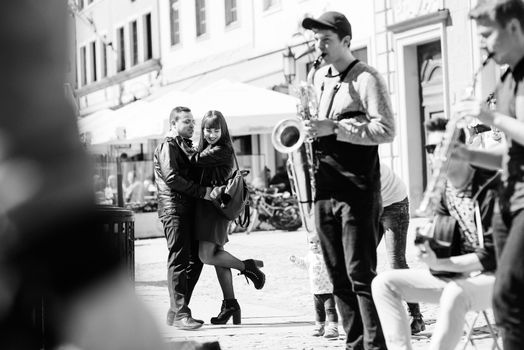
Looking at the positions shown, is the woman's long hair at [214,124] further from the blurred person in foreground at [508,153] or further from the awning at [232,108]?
the awning at [232,108]

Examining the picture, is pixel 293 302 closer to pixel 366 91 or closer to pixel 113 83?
pixel 366 91

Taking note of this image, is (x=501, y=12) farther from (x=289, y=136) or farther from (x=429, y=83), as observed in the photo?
(x=429, y=83)

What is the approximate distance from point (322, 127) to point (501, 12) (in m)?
1.34

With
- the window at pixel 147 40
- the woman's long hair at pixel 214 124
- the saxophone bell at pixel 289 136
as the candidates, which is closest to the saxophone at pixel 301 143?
the saxophone bell at pixel 289 136

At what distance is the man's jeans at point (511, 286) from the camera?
370 cm

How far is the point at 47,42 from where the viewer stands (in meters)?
0.98

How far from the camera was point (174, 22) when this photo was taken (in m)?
37.0

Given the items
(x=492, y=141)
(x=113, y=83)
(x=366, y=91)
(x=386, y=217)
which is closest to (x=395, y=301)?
(x=366, y=91)

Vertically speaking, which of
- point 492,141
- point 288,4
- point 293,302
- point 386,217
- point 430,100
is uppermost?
point 288,4

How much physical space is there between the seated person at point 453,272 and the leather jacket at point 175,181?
341cm

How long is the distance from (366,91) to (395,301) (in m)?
1.06

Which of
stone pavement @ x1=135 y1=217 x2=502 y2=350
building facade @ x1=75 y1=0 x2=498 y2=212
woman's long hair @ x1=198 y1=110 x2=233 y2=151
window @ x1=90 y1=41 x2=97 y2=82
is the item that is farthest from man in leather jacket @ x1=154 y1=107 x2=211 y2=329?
window @ x1=90 y1=41 x2=97 y2=82

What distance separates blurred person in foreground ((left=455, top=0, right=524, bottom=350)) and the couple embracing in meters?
4.40

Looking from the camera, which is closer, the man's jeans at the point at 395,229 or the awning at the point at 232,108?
the man's jeans at the point at 395,229
